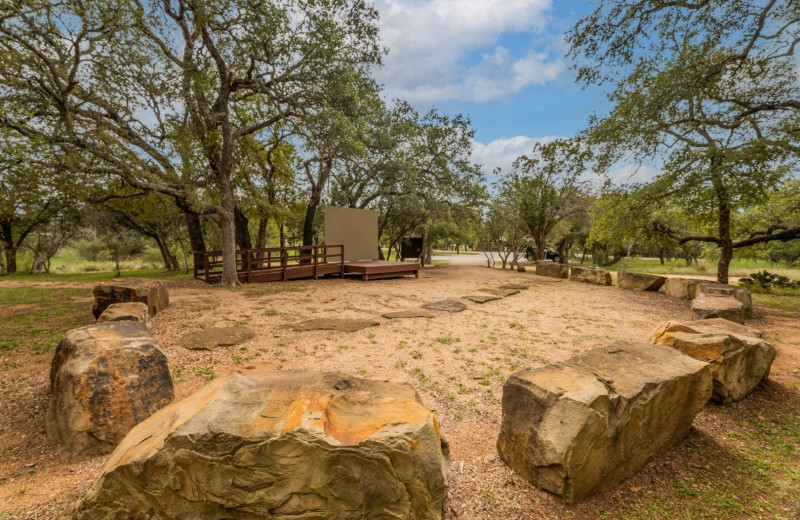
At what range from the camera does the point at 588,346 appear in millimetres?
4934

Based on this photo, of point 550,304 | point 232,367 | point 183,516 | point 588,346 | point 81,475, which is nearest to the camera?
point 183,516

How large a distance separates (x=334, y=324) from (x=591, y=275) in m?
11.0

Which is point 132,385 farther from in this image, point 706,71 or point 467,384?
point 706,71

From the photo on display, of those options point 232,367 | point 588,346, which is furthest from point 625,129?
point 232,367

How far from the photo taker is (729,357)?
332cm

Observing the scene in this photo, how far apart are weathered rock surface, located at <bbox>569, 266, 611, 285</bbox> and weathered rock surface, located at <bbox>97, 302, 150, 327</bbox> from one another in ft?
44.5

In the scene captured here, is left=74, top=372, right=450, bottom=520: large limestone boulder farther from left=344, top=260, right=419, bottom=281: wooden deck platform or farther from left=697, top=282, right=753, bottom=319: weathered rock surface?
left=344, top=260, right=419, bottom=281: wooden deck platform

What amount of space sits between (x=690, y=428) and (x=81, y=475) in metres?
4.76

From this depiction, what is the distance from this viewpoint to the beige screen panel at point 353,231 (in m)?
13.3

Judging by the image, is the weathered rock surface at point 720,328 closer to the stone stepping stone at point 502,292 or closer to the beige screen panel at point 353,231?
the stone stepping stone at point 502,292

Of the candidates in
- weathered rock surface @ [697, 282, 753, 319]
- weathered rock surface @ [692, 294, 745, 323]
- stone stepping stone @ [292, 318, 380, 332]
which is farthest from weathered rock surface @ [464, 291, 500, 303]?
weathered rock surface @ [697, 282, 753, 319]

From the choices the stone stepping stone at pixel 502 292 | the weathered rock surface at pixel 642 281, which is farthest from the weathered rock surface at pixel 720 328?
the weathered rock surface at pixel 642 281

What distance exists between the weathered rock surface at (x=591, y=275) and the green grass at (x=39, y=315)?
48.0 ft

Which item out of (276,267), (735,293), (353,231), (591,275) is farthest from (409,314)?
(591,275)
